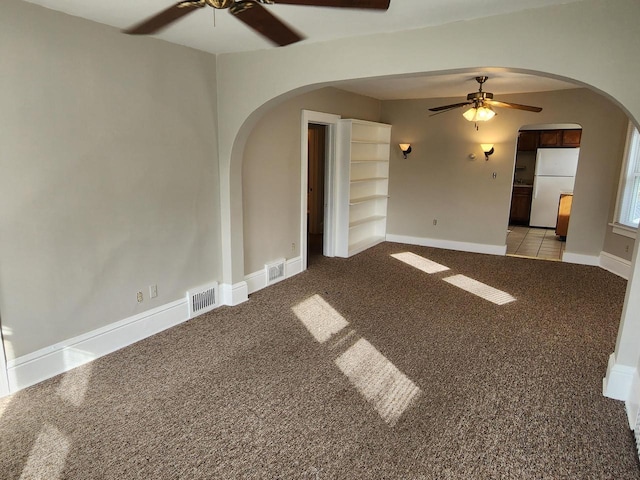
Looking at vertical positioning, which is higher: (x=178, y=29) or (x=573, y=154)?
(x=178, y=29)

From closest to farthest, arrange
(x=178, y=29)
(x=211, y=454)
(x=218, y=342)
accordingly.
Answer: (x=211, y=454)
(x=178, y=29)
(x=218, y=342)

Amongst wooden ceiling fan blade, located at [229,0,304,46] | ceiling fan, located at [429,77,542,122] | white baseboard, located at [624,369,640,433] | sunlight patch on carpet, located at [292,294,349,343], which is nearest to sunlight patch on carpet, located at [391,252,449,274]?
sunlight patch on carpet, located at [292,294,349,343]

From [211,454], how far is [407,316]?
240cm

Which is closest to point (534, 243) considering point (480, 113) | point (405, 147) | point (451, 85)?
point (405, 147)

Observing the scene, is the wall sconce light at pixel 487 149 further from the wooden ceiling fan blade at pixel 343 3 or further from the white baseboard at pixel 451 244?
the wooden ceiling fan blade at pixel 343 3

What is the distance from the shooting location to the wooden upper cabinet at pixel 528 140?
9375 millimetres

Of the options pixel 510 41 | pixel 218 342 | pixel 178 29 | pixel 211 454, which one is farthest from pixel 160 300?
pixel 510 41

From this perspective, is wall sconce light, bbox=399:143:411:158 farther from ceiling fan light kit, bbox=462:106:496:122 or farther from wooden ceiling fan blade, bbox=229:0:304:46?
wooden ceiling fan blade, bbox=229:0:304:46

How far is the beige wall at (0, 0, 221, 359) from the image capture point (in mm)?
2486

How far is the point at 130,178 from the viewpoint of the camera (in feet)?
10.3

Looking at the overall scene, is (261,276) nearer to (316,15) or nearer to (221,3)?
(316,15)

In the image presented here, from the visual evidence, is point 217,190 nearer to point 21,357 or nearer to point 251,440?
point 21,357

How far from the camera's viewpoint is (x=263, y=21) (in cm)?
195

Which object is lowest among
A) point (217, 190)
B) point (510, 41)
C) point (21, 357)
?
point (21, 357)
